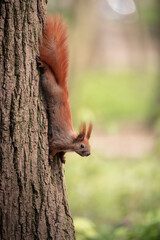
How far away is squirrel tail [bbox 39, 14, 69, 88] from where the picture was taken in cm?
235

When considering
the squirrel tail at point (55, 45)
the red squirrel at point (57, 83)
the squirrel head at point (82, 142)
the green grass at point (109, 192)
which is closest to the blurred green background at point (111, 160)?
the green grass at point (109, 192)

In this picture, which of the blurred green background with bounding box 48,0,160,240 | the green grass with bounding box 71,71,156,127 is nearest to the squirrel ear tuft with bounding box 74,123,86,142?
the blurred green background with bounding box 48,0,160,240

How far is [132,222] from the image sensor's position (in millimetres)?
3652

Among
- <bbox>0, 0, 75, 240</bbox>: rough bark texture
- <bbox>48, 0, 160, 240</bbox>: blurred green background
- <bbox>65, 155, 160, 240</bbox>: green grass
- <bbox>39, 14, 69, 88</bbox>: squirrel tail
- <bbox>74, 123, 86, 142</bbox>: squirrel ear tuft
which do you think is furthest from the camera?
<bbox>65, 155, 160, 240</bbox>: green grass

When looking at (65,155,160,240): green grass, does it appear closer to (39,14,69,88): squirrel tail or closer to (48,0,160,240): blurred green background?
(48,0,160,240): blurred green background

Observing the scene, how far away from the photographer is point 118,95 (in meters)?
14.2

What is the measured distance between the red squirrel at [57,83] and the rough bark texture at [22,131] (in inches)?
2.4

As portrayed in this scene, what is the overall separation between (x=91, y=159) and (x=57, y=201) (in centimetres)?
267

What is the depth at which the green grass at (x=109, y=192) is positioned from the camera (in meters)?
4.52

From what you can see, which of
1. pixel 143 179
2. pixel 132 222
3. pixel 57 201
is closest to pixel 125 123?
pixel 143 179

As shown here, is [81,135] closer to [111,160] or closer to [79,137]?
[79,137]

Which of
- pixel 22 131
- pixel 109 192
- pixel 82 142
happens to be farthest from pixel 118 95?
pixel 22 131

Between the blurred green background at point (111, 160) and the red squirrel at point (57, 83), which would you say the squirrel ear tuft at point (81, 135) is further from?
the blurred green background at point (111, 160)

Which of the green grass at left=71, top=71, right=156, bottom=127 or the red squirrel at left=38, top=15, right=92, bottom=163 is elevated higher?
the green grass at left=71, top=71, right=156, bottom=127
